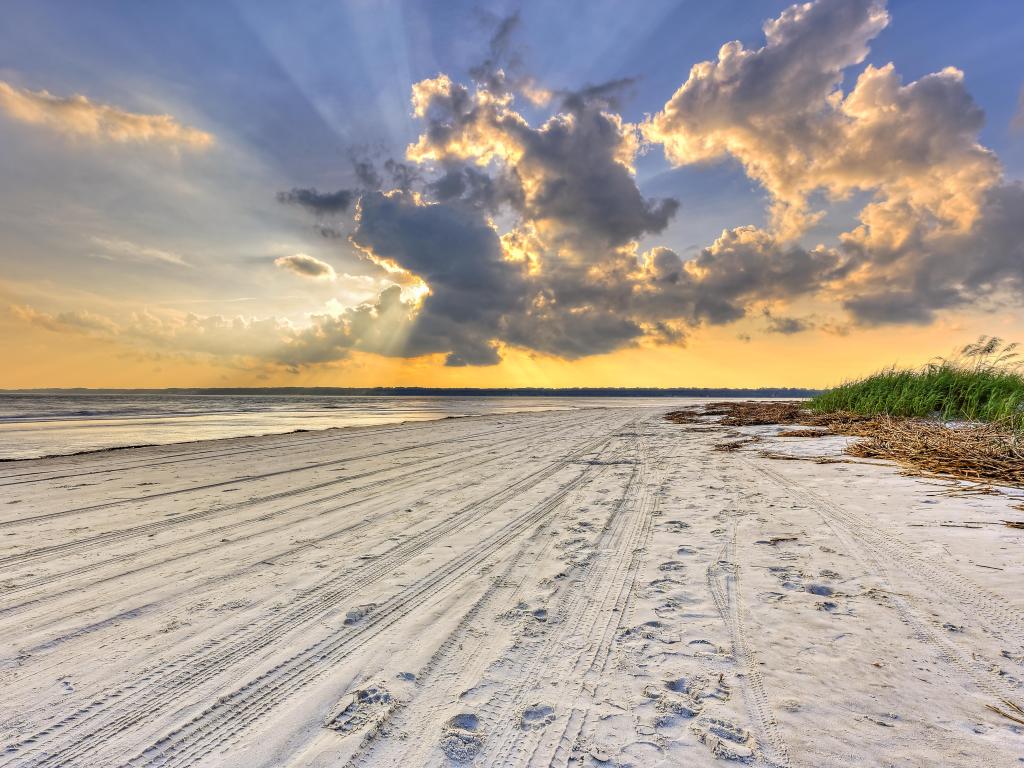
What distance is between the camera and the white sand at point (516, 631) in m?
1.87

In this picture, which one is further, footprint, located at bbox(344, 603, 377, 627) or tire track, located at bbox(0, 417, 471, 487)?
tire track, located at bbox(0, 417, 471, 487)

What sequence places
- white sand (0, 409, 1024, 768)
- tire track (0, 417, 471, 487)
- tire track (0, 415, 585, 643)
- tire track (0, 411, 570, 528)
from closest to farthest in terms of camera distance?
white sand (0, 409, 1024, 768) → tire track (0, 415, 585, 643) → tire track (0, 411, 570, 528) → tire track (0, 417, 471, 487)

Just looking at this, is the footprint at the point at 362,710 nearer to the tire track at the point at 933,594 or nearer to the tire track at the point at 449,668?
the tire track at the point at 449,668

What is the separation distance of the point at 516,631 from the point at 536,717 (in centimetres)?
72

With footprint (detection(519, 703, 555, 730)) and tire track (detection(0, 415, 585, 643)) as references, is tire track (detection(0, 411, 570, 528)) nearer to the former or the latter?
tire track (detection(0, 415, 585, 643))

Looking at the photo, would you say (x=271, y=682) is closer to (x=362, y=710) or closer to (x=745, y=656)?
(x=362, y=710)

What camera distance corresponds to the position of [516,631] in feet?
8.89

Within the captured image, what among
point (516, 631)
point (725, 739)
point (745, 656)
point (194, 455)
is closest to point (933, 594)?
point (745, 656)

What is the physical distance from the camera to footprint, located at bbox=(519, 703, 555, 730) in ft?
6.39

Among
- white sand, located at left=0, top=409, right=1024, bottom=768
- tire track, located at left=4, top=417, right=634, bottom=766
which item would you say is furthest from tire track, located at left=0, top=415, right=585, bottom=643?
tire track, located at left=4, top=417, right=634, bottom=766

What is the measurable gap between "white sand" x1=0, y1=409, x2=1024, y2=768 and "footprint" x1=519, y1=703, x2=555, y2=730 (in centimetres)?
2

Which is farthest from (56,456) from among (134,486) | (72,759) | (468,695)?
(468,695)

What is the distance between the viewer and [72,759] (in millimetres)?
1798

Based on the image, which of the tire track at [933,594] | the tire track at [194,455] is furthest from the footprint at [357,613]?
the tire track at [194,455]
